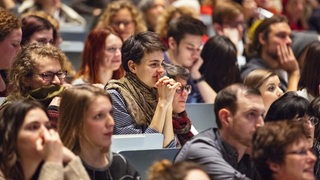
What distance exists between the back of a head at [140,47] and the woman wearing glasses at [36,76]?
493 mm

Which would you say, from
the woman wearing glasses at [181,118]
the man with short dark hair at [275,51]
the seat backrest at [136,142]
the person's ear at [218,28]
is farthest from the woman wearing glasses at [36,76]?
the person's ear at [218,28]

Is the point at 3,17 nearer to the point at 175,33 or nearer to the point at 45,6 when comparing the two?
the point at 175,33

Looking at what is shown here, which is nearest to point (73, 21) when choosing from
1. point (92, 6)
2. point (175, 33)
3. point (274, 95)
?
point (92, 6)

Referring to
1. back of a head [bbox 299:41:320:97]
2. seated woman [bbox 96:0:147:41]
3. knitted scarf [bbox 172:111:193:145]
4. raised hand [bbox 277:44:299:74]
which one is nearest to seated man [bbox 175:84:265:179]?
knitted scarf [bbox 172:111:193:145]

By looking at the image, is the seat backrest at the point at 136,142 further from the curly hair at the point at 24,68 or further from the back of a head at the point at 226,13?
the back of a head at the point at 226,13

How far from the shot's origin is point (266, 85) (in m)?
6.58

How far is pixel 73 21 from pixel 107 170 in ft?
16.1

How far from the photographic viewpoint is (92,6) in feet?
33.2

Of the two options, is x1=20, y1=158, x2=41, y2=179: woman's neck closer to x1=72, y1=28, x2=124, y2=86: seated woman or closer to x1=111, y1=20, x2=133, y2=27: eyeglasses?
x1=72, y1=28, x2=124, y2=86: seated woman

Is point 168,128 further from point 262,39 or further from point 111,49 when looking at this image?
point 262,39

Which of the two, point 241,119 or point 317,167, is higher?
point 241,119

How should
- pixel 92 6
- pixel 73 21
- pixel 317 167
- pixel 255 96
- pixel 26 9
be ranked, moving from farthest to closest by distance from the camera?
pixel 92 6
pixel 73 21
pixel 26 9
pixel 317 167
pixel 255 96

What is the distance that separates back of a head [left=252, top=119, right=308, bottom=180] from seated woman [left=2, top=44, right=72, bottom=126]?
1251 millimetres

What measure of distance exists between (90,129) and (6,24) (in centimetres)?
158
